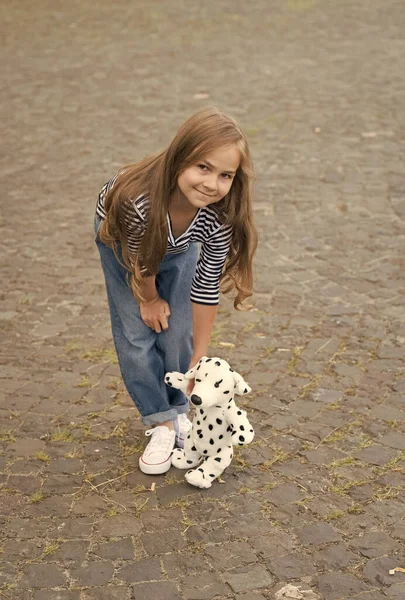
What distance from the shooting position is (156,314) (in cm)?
421

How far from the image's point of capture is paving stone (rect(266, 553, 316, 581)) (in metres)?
A: 3.65

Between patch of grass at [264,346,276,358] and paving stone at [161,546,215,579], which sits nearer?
paving stone at [161,546,215,579]

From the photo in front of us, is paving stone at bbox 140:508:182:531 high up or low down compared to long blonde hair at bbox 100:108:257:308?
down

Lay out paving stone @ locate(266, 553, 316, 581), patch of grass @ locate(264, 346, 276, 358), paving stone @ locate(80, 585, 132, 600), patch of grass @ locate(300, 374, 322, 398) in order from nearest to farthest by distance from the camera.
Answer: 1. paving stone @ locate(80, 585, 132, 600)
2. paving stone @ locate(266, 553, 316, 581)
3. patch of grass @ locate(300, 374, 322, 398)
4. patch of grass @ locate(264, 346, 276, 358)

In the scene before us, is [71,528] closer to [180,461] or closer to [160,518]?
[160,518]

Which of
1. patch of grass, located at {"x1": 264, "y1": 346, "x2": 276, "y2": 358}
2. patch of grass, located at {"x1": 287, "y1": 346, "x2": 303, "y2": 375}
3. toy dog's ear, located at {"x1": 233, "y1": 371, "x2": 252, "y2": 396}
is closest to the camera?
toy dog's ear, located at {"x1": 233, "y1": 371, "x2": 252, "y2": 396}

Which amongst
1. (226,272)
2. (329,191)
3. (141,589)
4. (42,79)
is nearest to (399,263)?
(329,191)

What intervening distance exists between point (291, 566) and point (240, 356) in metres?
1.87

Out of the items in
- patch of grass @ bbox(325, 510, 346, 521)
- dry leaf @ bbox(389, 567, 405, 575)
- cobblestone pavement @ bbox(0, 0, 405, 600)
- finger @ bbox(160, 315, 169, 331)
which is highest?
finger @ bbox(160, 315, 169, 331)

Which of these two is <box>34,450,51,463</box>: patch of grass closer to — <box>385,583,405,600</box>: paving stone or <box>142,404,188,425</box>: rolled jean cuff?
<box>142,404,188,425</box>: rolled jean cuff

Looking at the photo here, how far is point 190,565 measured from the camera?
12.1ft

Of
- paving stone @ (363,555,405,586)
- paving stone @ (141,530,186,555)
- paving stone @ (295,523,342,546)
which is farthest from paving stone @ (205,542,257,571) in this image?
paving stone @ (363,555,405,586)

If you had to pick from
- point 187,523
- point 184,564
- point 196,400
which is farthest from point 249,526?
point 196,400

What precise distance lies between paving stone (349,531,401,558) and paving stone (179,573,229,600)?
58cm
